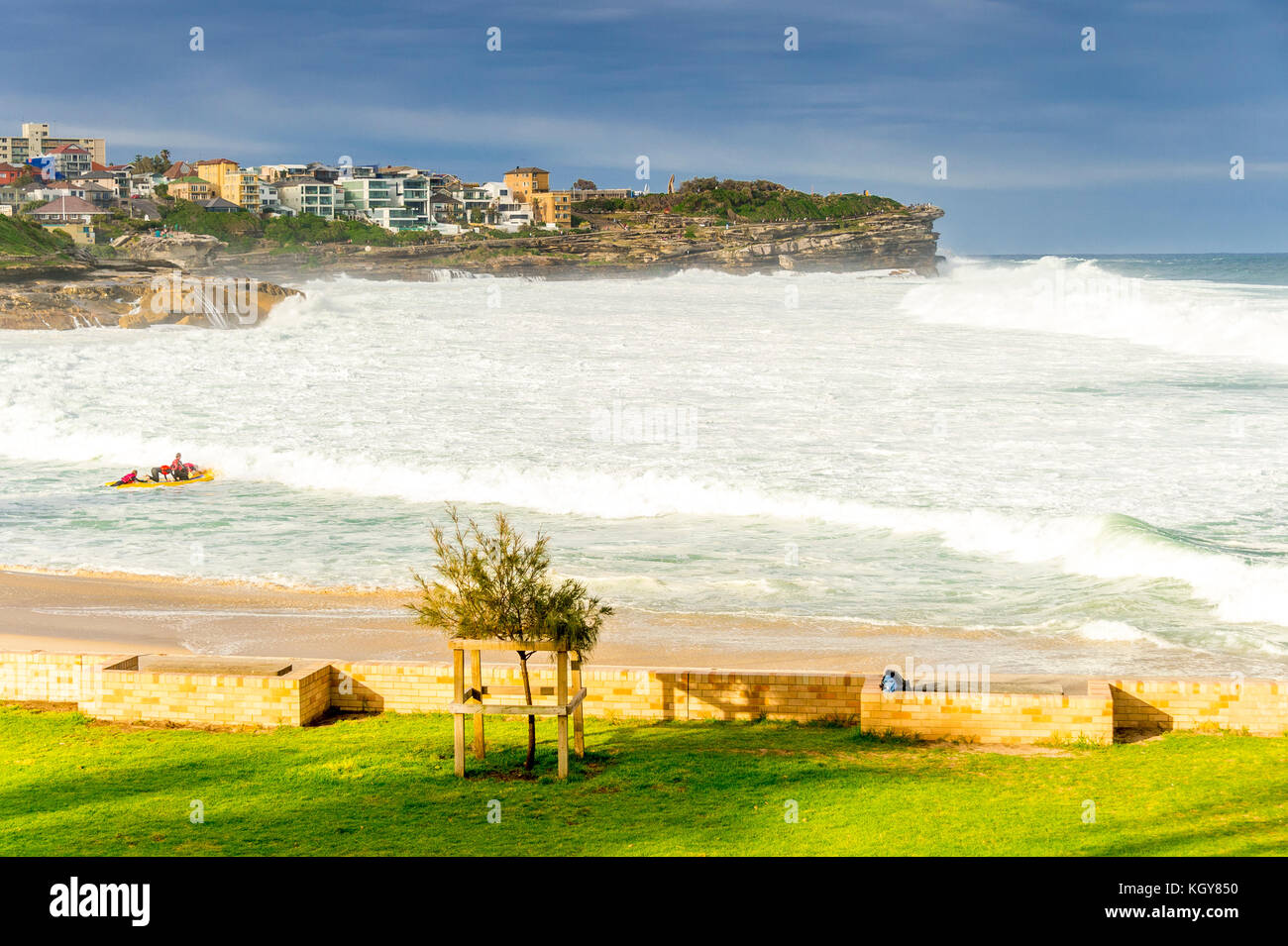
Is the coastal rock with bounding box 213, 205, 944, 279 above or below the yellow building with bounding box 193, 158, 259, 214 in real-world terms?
below

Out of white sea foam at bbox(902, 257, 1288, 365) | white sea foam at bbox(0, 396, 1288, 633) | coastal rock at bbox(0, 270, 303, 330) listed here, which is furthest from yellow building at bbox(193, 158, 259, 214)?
white sea foam at bbox(0, 396, 1288, 633)

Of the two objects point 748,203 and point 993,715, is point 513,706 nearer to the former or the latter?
point 993,715

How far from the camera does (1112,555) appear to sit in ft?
57.1

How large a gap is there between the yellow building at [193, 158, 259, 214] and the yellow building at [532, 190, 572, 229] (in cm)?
3381

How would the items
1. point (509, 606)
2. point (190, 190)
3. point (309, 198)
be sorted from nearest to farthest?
point (509, 606) < point (190, 190) < point (309, 198)

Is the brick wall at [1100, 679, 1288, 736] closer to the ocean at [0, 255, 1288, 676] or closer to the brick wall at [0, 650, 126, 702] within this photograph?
the ocean at [0, 255, 1288, 676]

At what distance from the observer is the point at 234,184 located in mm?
148125

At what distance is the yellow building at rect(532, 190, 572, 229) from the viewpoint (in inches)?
6216

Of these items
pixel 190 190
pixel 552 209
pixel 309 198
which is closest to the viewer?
pixel 190 190

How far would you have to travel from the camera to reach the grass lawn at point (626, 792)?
751 centimetres

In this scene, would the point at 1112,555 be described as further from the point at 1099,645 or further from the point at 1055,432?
the point at 1055,432

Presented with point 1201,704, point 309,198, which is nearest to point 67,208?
point 309,198

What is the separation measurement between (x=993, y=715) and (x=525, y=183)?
16244cm

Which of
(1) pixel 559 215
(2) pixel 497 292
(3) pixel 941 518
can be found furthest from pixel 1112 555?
(1) pixel 559 215
